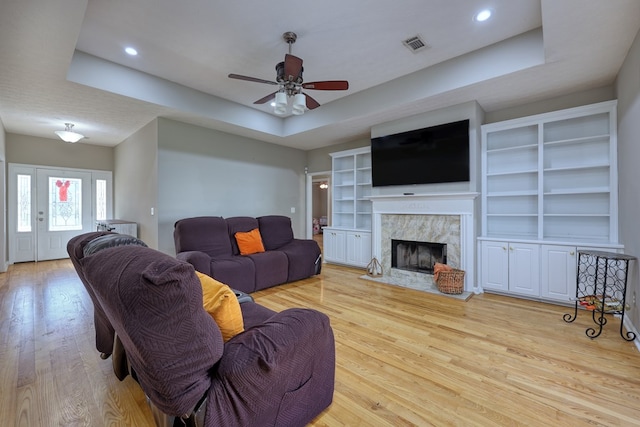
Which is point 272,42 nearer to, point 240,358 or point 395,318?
point 240,358

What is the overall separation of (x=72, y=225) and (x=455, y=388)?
8.10 m

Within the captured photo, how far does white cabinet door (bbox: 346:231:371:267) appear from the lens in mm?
5320

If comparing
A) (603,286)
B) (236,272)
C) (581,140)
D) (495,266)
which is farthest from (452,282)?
(236,272)

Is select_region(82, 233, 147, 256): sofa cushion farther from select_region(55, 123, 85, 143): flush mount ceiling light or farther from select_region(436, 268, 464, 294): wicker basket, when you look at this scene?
select_region(55, 123, 85, 143): flush mount ceiling light

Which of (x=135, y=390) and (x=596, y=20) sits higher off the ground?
(x=596, y=20)

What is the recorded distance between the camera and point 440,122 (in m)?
4.12

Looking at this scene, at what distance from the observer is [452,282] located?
12.4 feet

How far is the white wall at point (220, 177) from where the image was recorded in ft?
14.8

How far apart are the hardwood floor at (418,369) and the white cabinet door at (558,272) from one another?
175mm

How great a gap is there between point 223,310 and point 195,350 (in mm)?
326

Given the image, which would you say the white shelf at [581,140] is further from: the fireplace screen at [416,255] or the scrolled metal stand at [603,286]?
the fireplace screen at [416,255]

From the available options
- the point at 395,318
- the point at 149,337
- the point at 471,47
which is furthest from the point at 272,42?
the point at 395,318

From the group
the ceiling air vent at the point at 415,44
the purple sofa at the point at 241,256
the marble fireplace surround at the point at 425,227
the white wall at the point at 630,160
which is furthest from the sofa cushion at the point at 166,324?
the marble fireplace surround at the point at 425,227

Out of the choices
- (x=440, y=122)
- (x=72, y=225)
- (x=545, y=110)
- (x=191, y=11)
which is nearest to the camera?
(x=191, y=11)
